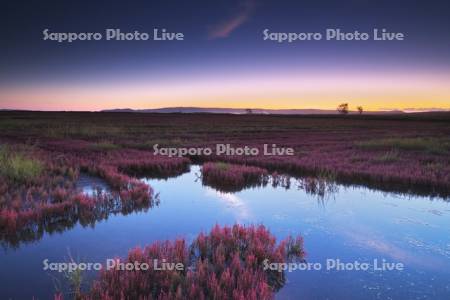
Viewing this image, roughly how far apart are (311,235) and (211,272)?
113 inches

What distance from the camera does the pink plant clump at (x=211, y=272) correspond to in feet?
14.7

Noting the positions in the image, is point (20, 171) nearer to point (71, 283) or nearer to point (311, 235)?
point (71, 283)

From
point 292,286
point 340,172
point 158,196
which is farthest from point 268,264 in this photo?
point 340,172

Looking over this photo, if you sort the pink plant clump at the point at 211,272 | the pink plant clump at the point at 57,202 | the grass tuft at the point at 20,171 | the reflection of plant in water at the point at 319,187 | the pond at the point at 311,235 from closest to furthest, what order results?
1. the pink plant clump at the point at 211,272
2. the pond at the point at 311,235
3. the pink plant clump at the point at 57,202
4. the grass tuft at the point at 20,171
5. the reflection of plant in water at the point at 319,187

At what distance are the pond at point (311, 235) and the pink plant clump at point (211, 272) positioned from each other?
0.46 m

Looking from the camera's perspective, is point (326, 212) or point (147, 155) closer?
point (326, 212)

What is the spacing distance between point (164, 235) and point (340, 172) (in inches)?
365

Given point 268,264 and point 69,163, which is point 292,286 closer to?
point 268,264

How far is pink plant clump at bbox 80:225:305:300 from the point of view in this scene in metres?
4.48

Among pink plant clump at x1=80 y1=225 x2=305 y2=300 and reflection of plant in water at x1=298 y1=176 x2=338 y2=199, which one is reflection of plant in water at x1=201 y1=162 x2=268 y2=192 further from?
pink plant clump at x1=80 y1=225 x2=305 y2=300

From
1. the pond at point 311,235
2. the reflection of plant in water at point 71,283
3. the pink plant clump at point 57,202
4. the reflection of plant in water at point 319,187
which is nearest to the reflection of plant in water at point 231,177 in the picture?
the pond at point 311,235

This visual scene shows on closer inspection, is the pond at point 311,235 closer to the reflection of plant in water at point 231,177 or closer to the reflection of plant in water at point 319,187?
the reflection of plant in water at point 319,187

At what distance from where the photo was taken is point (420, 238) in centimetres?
723

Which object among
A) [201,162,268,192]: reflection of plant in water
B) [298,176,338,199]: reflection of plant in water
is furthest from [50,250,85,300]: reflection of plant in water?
[298,176,338,199]: reflection of plant in water
